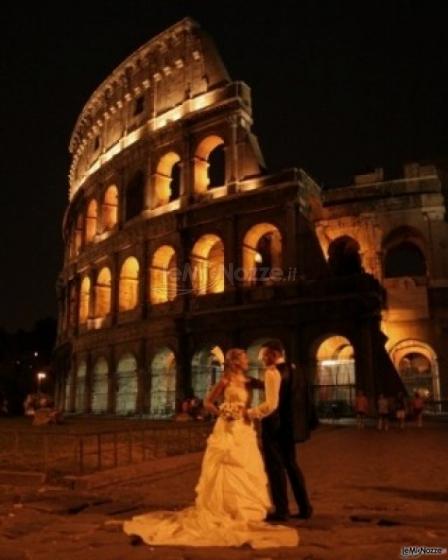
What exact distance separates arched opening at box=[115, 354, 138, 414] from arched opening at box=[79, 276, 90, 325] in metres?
5.25

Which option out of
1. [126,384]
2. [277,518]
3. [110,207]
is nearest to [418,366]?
[126,384]

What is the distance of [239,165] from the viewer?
2503 centimetres

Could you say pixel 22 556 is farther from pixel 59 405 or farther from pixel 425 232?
pixel 59 405

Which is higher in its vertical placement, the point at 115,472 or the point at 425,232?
the point at 425,232

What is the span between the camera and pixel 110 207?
31391 mm

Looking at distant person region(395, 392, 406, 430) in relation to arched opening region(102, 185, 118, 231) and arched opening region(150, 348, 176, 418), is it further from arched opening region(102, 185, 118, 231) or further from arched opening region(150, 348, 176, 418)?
arched opening region(102, 185, 118, 231)

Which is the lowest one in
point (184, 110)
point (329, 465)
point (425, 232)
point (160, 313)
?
point (329, 465)

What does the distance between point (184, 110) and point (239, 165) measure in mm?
4684

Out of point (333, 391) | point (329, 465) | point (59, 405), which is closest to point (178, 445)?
point (329, 465)

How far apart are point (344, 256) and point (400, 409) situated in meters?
11.3

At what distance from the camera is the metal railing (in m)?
8.80

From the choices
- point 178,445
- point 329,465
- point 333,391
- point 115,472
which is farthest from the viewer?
point 333,391

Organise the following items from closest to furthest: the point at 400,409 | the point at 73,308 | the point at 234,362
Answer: the point at 234,362
the point at 400,409
the point at 73,308

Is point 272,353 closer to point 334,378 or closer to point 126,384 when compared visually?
point 334,378
